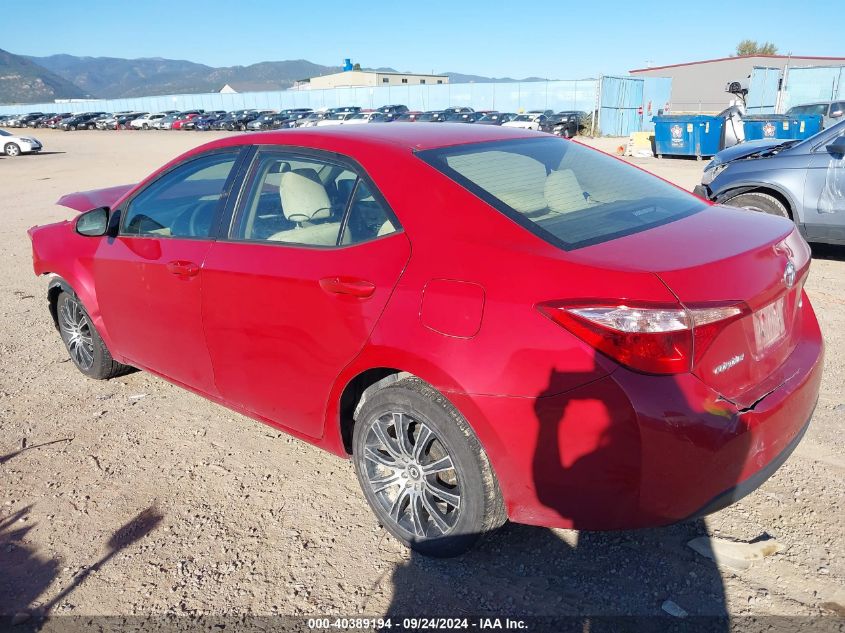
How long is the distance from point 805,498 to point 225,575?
2.59 m

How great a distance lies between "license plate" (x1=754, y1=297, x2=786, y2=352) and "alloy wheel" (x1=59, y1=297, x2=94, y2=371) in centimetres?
403

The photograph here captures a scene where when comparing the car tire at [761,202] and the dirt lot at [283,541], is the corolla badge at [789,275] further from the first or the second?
the car tire at [761,202]

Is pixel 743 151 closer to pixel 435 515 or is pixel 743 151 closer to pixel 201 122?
pixel 435 515

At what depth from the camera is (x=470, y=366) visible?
2.35m

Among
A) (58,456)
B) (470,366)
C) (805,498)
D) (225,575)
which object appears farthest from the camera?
(58,456)

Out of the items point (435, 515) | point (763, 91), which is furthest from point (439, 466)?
point (763, 91)

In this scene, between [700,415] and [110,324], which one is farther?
[110,324]

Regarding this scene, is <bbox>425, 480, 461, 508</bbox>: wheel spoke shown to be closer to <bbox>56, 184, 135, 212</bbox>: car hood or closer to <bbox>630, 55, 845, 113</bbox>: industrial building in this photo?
<bbox>56, 184, 135, 212</bbox>: car hood

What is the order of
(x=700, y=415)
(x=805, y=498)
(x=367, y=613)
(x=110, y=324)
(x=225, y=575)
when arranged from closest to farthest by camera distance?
(x=700, y=415)
(x=367, y=613)
(x=225, y=575)
(x=805, y=498)
(x=110, y=324)

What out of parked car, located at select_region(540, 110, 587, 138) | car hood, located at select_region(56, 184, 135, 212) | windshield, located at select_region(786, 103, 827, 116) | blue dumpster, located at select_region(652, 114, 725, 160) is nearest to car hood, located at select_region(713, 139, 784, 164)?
car hood, located at select_region(56, 184, 135, 212)

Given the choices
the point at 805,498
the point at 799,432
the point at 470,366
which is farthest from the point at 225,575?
the point at 805,498

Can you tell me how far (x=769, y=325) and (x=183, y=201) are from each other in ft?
9.94

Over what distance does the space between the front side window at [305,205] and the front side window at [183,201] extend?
0.81ft

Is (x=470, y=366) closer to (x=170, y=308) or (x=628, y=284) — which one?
(x=628, y=284)
